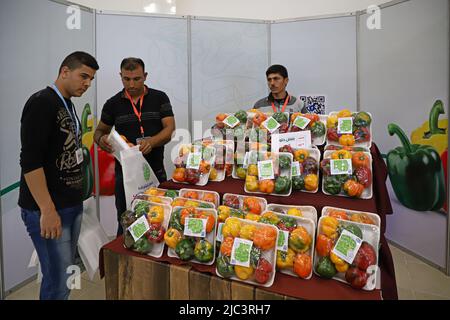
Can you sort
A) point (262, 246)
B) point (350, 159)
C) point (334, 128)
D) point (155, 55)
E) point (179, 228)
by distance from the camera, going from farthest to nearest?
1. point (155, 55)
2. point (334, 128)
3. point (350, 159)
4. point (179, 228)
5. point (262, 246)

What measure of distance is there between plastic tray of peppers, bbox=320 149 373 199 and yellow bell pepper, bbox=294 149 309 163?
114 millimetres

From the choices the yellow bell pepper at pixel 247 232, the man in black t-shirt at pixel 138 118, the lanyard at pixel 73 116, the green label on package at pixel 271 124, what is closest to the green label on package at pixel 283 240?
the yellow bell pepper at pixel 247 232

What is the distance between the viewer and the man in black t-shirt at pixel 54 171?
58.7 inches

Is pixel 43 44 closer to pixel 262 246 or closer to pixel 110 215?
pixel 110 215

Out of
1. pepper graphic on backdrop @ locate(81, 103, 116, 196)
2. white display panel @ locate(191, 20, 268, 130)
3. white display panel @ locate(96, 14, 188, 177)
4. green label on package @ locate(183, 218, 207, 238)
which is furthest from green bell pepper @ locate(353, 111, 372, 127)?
pepper graphic on backdrop @ locate(81, 103, 116, 196)

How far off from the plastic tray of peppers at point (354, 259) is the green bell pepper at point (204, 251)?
381 millimetres

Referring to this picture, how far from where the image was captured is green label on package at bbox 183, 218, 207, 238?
1.25 meters

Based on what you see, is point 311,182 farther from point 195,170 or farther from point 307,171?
point 195,170

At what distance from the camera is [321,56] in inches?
131

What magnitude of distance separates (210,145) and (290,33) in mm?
2102

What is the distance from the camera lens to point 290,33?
3.41m

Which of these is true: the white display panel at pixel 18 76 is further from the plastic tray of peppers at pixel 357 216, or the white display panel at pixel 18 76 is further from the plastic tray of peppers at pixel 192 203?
the plastic tray of peppers at pixel 357 216

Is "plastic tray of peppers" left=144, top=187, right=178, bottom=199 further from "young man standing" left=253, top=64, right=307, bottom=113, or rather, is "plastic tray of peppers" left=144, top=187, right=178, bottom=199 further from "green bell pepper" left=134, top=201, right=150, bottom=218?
"young man standing" left=253, top=64, right=307, bottom=113
